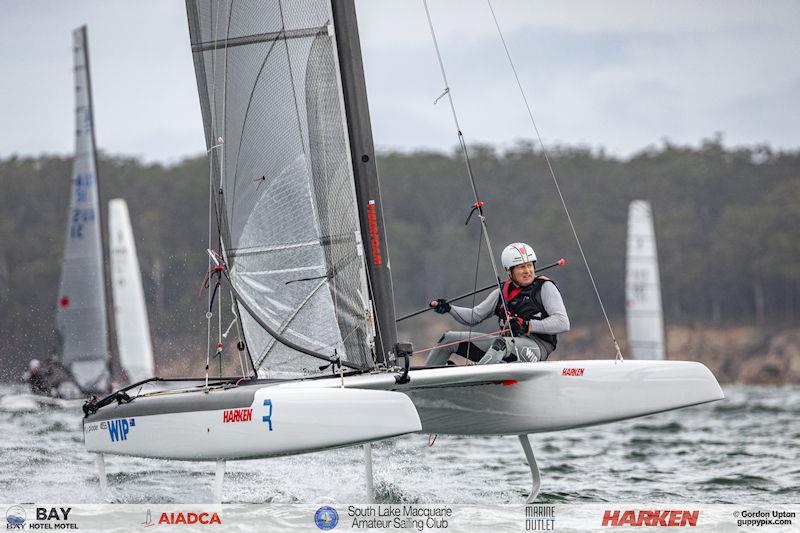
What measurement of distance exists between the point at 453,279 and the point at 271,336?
4098cm

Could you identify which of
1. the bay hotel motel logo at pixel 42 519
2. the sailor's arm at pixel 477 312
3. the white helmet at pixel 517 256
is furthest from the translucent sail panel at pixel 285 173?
the bay hotel motel logo at pixel 42 519

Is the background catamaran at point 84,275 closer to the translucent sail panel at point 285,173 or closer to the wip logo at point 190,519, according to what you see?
the translucent sail panel at point 285,173

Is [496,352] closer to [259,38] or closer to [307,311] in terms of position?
[307,311]

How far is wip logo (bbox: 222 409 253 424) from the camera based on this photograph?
253 inches

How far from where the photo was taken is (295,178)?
773 centimetres

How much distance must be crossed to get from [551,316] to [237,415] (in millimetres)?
2047

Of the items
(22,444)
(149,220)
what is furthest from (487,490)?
(149,220)

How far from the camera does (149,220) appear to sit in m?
45.3

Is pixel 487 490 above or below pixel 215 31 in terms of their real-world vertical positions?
below

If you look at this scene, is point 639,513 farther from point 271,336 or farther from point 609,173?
point 609,173

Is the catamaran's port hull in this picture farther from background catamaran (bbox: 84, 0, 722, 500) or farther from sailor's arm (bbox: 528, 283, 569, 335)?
sailor's arm (bbox: 528, 283, 569, 335)

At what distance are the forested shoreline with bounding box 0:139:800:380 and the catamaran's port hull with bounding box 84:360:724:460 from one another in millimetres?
32020

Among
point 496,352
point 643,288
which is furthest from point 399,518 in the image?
point 643,288

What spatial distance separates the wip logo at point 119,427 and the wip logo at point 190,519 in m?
0.59
